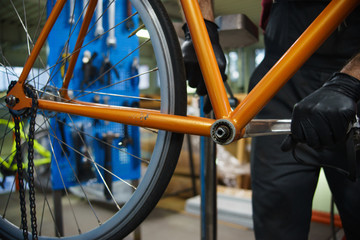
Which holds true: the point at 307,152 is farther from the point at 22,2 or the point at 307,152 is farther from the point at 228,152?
the point at 228,152

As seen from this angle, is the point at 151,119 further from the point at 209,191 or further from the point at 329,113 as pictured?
the point at 209,191

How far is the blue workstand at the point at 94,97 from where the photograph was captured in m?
0.81

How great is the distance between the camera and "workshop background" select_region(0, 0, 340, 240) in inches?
39.5

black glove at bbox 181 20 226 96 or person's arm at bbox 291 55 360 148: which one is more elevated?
black glove at bbox 181 20 226 96

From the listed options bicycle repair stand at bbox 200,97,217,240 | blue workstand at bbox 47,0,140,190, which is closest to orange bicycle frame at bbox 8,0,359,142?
blue workstand at bbox 47,0,140,190

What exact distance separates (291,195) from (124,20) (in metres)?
0.59

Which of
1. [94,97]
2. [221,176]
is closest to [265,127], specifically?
[94,97]

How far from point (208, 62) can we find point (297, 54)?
0.48 ft

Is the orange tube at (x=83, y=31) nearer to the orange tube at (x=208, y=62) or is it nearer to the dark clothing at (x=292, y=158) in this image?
the orange tube at (x=208, y=62)

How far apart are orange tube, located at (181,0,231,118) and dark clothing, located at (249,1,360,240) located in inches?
11.2

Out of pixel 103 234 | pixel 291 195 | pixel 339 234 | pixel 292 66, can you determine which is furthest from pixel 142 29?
pixel 339 234

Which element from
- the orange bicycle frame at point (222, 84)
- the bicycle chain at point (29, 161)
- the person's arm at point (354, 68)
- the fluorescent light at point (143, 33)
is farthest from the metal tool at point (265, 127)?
the bicycle chain at point (29, 161)

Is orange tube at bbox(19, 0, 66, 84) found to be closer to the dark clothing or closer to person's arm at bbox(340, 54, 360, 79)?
the dark clothing

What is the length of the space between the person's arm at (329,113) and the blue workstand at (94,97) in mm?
409
